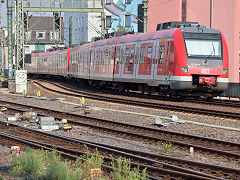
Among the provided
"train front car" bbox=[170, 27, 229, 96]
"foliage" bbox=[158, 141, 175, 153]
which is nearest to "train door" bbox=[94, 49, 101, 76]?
"train front car" bbox=[170, 27, 229, 96]

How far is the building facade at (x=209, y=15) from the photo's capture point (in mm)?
41906

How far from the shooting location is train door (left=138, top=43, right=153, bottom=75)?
877 inches

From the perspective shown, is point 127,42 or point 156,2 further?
point 156,2

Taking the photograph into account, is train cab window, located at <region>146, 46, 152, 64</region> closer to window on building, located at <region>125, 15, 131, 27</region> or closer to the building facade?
the building facade

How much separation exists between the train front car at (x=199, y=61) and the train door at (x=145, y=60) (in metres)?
2.49

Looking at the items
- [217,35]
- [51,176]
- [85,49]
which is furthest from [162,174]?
[85,49]

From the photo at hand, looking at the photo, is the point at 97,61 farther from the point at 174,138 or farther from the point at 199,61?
the point at 174,138

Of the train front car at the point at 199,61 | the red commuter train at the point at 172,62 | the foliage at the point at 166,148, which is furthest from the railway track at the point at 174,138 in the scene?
the red commuter train at the point at 172,62

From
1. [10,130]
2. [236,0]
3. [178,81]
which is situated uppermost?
[236,0]

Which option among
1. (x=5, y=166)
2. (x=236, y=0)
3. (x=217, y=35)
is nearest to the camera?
(x=5, y=166)

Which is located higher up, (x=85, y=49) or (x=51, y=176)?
(x=85, y=49)

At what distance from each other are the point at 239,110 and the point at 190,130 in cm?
592

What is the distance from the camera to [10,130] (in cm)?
1385

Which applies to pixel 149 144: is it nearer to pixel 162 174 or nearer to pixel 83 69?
pixel 162 174
